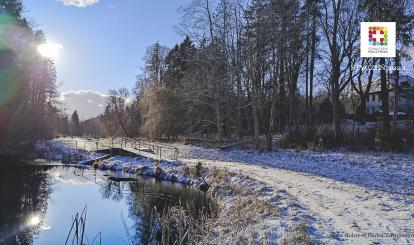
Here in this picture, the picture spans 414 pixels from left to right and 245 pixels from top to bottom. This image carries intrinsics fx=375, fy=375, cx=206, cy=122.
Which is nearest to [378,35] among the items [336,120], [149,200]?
[336,120]

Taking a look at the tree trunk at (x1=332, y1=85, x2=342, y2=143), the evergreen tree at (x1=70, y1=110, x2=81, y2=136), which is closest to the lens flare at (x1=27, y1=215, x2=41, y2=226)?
the tree trunk at (x1=332, y1=85, x2=342, y2=143)

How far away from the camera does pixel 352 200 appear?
10766 millimetres

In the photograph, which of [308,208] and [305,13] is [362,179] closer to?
[308,208]

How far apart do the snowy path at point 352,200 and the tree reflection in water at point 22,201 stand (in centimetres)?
828

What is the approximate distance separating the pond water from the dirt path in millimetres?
3234

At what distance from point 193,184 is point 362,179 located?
814cm

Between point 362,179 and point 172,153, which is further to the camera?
point 172,153

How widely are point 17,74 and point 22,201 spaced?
19.1 meters

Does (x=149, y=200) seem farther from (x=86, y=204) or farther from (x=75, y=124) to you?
A: (x=75, y=124)

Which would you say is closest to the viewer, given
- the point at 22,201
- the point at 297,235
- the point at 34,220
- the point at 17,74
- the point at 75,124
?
the point at 297,235

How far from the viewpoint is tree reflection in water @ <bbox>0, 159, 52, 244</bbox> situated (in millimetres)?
11488

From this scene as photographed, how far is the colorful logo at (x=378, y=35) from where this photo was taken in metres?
22.2

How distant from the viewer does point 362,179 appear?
14.4 metres

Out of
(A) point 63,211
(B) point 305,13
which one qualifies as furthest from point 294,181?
(B) point 305,13
